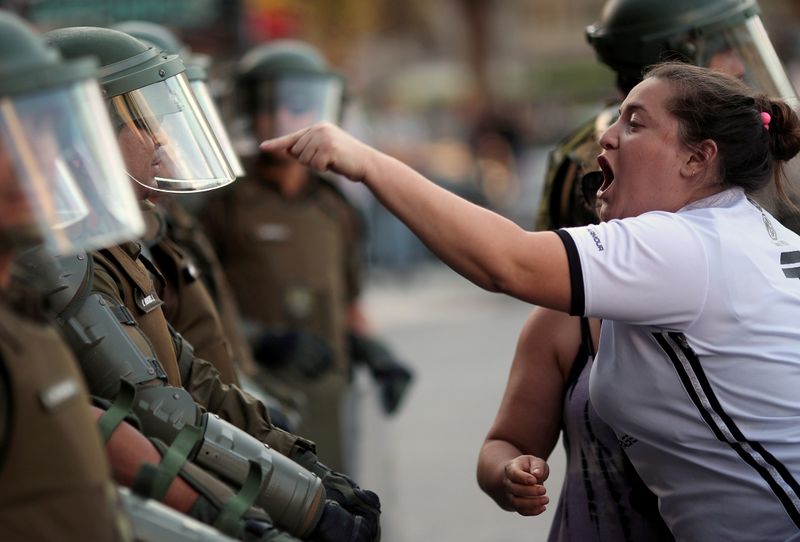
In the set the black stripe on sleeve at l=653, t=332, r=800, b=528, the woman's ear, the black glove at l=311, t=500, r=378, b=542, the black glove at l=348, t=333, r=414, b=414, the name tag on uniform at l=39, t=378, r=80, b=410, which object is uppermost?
the name tag on uniform at l=39, t=378, r=80, b=410

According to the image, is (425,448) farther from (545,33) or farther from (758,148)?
(545,33)

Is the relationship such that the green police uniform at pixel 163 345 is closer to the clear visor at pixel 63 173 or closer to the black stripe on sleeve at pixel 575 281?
the clear visor at pixel 63 173

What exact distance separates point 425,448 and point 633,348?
5.69 meters

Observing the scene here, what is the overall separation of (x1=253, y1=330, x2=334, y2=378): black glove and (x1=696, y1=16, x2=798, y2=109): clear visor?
8.44ft

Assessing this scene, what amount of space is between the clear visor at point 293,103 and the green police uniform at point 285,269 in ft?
1.15

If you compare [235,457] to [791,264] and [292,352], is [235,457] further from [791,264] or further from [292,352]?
[292,352]

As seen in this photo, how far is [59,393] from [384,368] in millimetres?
4465

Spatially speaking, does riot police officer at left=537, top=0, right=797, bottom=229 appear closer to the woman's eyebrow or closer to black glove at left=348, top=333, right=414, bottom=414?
the woman's eyebrow

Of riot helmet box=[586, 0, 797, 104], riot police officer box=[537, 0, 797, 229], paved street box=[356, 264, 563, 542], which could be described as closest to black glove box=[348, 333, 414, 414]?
paved street box=[356, 264, 563, 542]

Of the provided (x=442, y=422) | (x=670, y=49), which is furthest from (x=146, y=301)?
(x=442, y=422)

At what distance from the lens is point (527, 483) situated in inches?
106

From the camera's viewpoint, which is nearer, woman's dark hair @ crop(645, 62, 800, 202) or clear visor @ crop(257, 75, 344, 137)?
woman's dark hair @ crop(645, 62, 800, 202)

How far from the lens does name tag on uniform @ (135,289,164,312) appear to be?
8.77ft

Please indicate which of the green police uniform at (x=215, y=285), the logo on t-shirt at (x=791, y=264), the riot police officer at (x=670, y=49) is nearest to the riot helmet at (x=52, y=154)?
the logo on t-shirt at (x=791, y=264)
